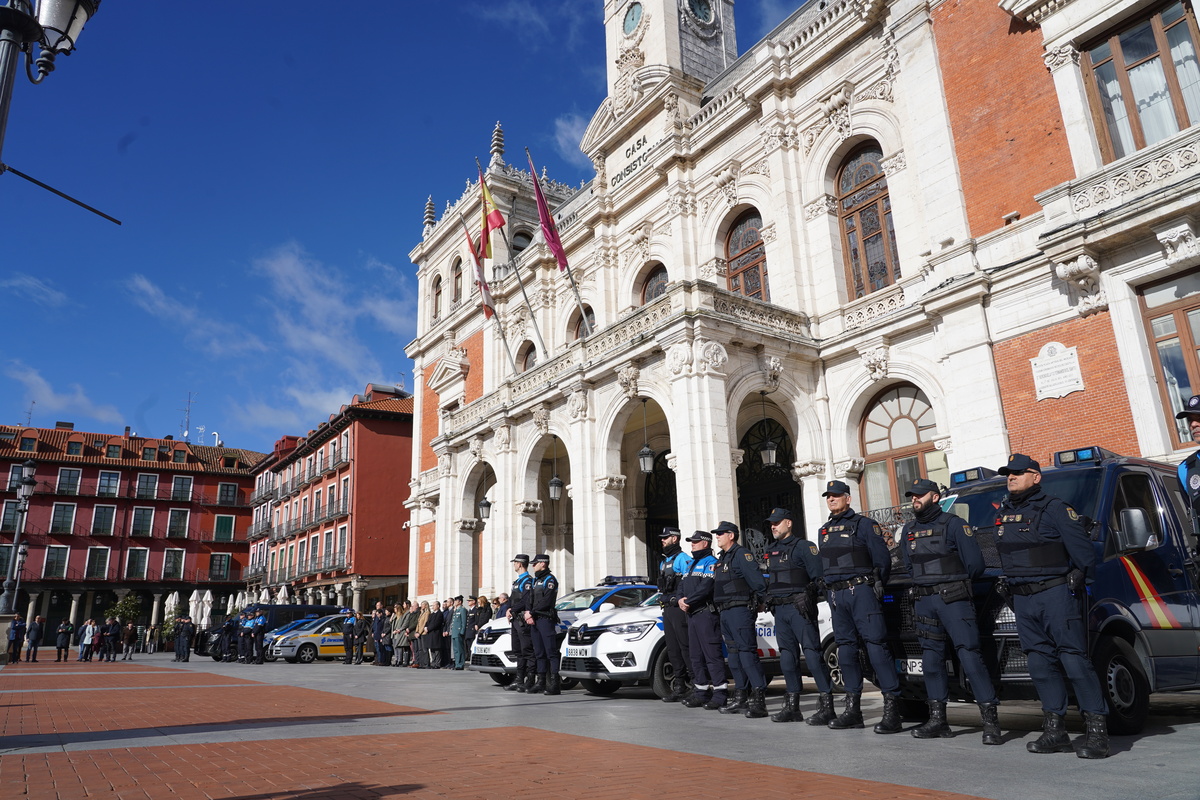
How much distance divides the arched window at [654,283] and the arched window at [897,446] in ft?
25.1

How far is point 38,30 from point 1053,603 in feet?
26.6

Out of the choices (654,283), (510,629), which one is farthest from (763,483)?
(510,629)

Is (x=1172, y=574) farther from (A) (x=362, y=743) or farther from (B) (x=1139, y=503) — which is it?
(A) (x=362, y=743)

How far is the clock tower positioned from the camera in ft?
76.5

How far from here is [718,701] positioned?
27.7 feet

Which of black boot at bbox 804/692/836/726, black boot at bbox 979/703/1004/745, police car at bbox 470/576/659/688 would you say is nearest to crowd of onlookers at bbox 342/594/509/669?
police car at bbox 470/576/659/688

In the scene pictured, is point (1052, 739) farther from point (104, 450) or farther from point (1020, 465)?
point (104, 450)

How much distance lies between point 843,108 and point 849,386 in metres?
6.30

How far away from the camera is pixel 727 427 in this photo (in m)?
15.5

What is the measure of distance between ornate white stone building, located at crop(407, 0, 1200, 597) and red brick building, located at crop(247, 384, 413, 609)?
16.2 metres

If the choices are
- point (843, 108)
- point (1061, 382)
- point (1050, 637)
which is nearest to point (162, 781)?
point (1050, 637)

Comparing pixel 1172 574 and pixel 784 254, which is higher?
pixel 784 254

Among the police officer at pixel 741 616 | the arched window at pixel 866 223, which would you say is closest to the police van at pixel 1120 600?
the police officer at pixel 741 616

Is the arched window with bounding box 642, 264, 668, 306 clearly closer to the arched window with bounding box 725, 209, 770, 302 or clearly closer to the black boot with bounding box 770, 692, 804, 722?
the arched window with bounding box 725, 209, 770, 302
